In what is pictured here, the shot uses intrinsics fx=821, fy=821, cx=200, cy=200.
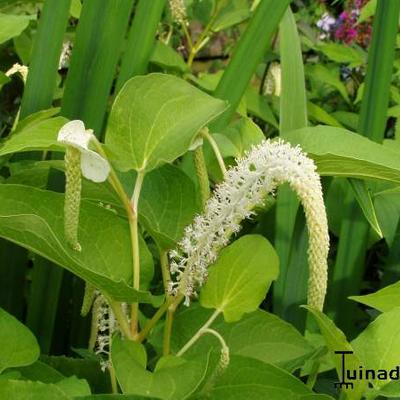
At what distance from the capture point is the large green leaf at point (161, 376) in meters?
0.66

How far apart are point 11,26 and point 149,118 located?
0.36m

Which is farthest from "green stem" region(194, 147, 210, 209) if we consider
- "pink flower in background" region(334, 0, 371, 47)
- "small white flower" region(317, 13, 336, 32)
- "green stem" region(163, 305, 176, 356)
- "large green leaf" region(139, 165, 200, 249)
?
"small white flower" region(317, 13, 336, 32)

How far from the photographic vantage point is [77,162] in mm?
661

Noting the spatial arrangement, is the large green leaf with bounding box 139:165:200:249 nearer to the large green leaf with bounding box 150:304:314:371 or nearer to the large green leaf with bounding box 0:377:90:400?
the large green leaf with bounding box 150:304:314:371

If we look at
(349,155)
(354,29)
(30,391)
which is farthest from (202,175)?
(354,29)

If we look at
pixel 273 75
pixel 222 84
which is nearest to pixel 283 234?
pixel 222 84

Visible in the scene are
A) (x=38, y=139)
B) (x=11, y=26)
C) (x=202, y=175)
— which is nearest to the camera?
(x=38, y=139)

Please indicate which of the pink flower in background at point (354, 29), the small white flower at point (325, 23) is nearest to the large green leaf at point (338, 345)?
the pink flower in background at point (354, 29)

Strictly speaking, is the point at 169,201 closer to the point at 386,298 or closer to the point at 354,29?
the point at 386,298

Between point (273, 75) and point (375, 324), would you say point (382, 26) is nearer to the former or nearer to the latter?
point (375, 324)

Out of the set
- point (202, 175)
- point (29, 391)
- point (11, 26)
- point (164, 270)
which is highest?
point (11, 26)

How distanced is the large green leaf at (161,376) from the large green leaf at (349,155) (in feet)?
0.80

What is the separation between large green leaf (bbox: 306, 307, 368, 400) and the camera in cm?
69

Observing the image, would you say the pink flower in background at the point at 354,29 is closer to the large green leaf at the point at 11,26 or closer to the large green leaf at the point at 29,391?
the large green leaf at the point at 11,26
